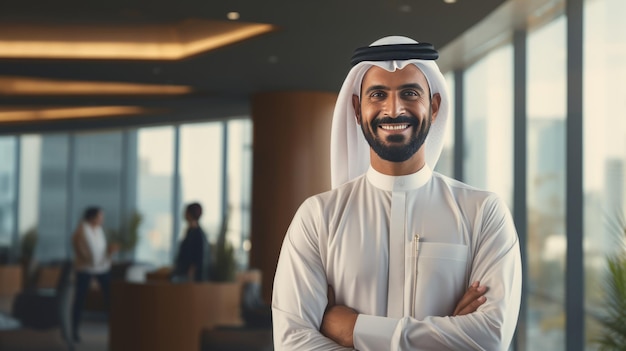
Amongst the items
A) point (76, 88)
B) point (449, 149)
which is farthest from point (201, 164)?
point (449, 149)

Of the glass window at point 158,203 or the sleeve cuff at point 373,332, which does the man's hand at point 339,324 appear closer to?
the sleeve cuff at point 373,332

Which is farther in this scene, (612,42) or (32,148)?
(32,148)

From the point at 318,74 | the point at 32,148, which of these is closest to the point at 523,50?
the point at 318,74

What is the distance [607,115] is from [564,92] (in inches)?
29.7

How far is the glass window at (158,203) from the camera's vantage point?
15180 mm

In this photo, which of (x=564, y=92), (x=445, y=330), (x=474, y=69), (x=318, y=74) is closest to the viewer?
(x=445, y=330)

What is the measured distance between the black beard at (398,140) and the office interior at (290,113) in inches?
113

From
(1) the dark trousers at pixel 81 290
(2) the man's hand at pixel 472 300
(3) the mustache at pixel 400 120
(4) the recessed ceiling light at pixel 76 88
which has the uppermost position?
(4) the recessed ceiling light at pixel 76 88

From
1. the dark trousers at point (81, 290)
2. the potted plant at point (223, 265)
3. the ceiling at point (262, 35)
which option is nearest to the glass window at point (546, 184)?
the ceiling at point (262, 35)

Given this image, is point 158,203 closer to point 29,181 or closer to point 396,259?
point 29,181

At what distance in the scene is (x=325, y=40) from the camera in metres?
7.86

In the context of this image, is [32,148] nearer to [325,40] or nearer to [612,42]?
[325,40]

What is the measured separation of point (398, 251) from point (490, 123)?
6.22 metres

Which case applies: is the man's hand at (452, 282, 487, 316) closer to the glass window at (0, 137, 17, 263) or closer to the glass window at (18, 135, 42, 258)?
the glass window at (18, 135, 42, 258)
